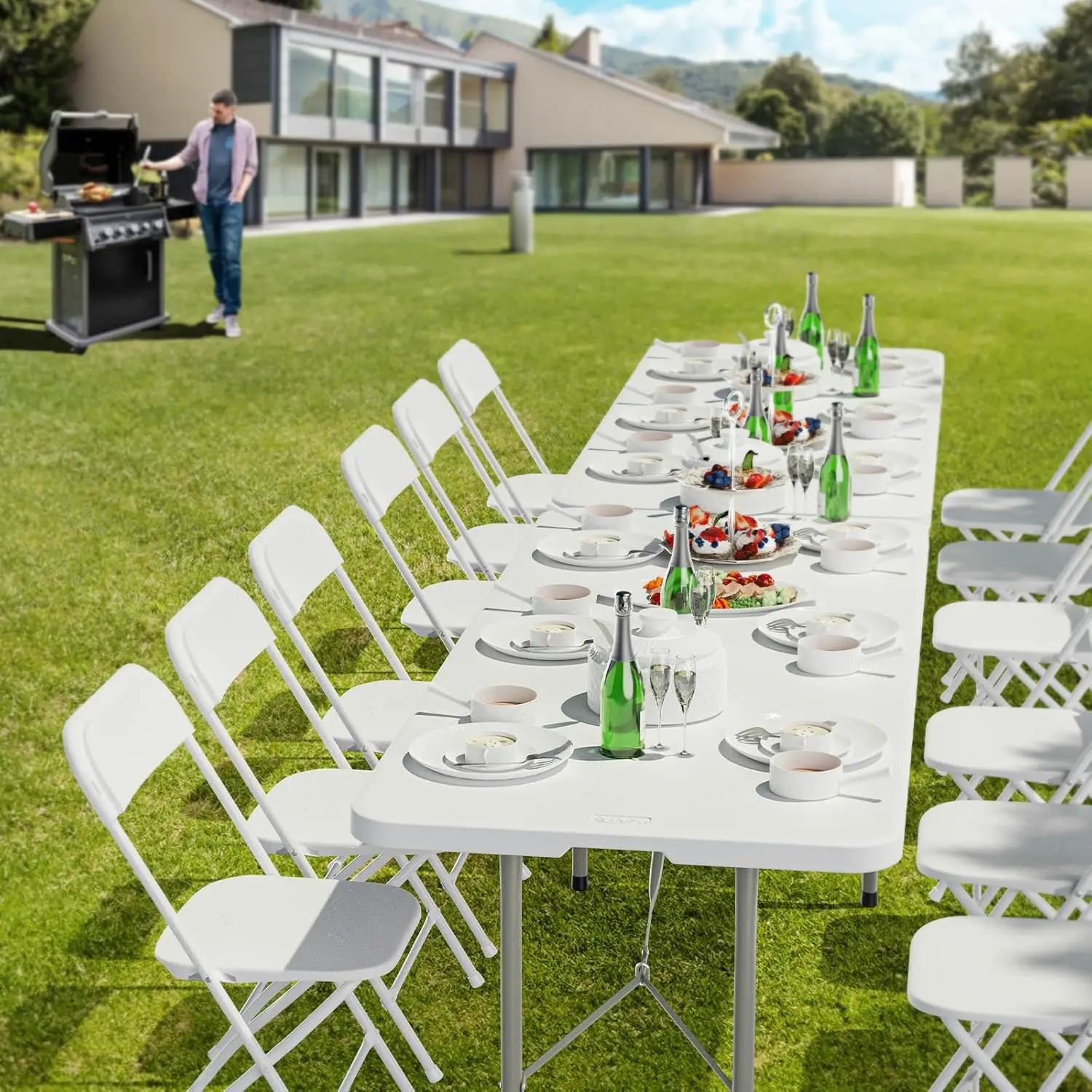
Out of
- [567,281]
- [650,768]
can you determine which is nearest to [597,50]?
[567,281]

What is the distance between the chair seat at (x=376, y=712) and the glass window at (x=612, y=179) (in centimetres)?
3993

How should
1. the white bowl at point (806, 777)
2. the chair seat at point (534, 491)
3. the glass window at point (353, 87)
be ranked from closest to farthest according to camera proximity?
the white bowl at point (806, 777) → the chair seat at point (534, 491) → the glass window at point (353, 87)

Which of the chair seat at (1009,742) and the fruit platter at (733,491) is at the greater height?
the fruit platter at (733,491)

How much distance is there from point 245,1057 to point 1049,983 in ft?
5.79

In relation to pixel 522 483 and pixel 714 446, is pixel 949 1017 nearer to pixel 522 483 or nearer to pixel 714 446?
pixel 714 446

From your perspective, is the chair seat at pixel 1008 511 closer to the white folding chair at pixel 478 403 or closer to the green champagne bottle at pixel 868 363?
the green champagne bottle at pixel 868 363

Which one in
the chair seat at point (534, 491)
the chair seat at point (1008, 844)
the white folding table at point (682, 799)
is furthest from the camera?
the chair seat at point (534, 491)

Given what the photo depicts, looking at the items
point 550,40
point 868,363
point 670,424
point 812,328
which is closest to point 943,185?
point 550,40

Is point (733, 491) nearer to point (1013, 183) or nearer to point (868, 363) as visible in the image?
point (868, 363)

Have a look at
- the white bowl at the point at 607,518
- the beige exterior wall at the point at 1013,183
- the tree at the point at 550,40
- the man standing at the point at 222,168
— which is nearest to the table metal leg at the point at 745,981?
the white bowl at the point at 607,518

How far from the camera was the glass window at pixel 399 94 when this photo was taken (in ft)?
119

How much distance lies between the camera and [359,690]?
4180 millimetres

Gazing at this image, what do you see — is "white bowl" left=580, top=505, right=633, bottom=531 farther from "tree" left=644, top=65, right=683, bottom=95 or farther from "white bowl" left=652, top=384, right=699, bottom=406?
"tree" left=644, top=65, right=683, bottom=95

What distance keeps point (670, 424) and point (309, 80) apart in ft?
95.4
